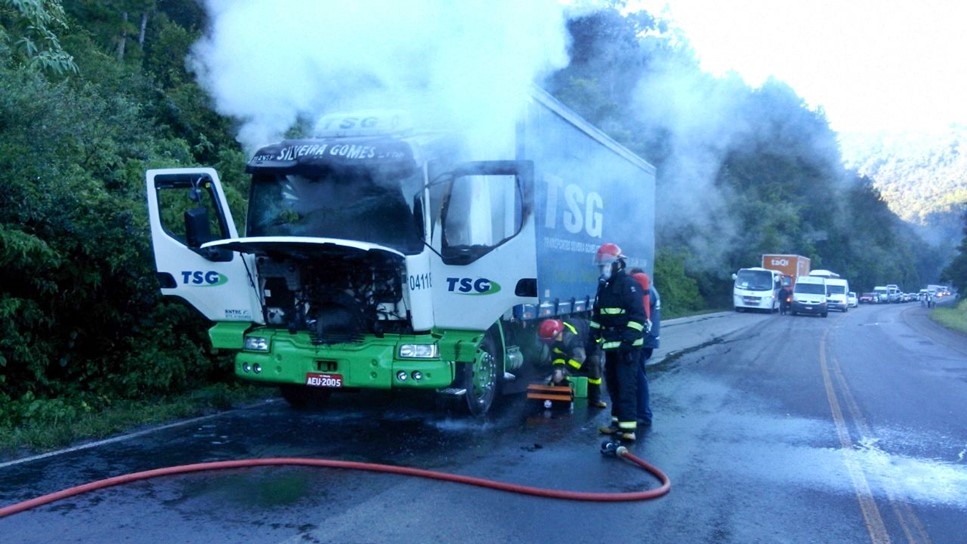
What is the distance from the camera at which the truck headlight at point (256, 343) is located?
806 centimetres

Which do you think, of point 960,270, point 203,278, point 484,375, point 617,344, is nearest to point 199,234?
point 203,278

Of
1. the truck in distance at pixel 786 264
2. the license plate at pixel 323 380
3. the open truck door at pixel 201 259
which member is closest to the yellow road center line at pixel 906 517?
the license plate at pixel 323 380

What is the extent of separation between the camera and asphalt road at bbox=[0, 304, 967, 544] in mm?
5266

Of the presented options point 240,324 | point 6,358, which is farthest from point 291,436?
point 6,358

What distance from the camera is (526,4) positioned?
902cm

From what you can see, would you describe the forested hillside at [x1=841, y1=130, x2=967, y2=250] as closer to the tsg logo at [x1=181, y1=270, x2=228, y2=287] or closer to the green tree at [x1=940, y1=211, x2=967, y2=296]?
the green tree at [x1=940, y1=211, x2=967, y2=296]

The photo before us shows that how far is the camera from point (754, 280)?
128ft

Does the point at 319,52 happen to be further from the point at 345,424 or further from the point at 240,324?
the point at 345,424

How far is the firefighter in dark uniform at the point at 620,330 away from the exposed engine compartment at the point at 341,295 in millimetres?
1822

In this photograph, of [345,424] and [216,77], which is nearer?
[345,424]

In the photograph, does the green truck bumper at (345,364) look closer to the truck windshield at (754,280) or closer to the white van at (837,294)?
the truck windshield at (754,280)

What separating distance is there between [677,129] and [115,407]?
12018 millimetres

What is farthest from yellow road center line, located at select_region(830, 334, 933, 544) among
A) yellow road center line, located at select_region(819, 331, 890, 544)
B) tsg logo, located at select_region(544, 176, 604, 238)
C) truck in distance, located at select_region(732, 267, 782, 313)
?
truck in distance, located at select_region(732, 267, 782, 313)

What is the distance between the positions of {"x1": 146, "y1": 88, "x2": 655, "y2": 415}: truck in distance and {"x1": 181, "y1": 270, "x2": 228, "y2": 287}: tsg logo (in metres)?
0.01
